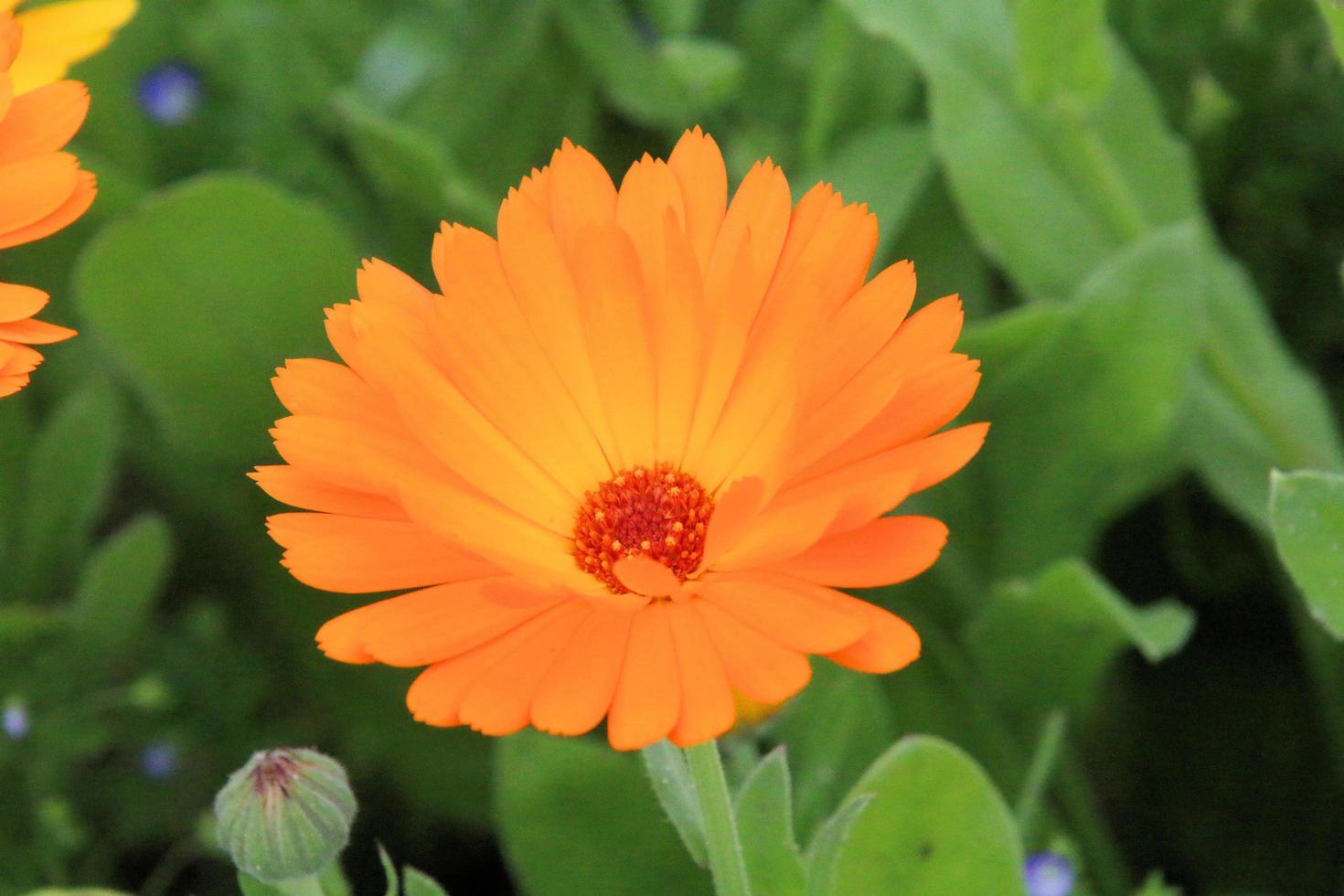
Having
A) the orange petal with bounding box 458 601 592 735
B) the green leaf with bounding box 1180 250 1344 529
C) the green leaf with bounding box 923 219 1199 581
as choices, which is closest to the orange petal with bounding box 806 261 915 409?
the orange petal with bounding box 458 601 592 735

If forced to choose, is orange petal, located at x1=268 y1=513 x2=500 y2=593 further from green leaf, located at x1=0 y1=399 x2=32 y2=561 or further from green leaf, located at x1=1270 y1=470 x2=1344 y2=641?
green leaf, located at x1=0 y1=399 x2=32 y2=561

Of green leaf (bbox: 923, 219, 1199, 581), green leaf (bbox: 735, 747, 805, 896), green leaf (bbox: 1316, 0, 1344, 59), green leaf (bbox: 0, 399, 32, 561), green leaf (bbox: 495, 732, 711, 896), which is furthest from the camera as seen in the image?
green leaf (bbox: 0, 399, 32, 561)

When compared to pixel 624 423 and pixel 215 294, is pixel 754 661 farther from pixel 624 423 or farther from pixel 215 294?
pixel 215 294

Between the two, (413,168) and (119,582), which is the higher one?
(413,168)

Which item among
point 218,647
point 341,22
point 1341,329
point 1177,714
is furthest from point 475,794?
point 1341,329

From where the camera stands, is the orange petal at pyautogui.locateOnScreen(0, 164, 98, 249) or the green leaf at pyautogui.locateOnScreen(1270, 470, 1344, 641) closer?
the orange petal at pyautogui.locateOnScreen(0, 164, 98, 249)

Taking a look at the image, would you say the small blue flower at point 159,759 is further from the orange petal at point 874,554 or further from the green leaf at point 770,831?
the orange petal at point 874,554

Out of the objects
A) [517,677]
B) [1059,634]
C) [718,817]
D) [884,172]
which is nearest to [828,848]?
[718,817]

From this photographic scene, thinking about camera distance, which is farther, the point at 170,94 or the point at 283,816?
the point at 170,94
